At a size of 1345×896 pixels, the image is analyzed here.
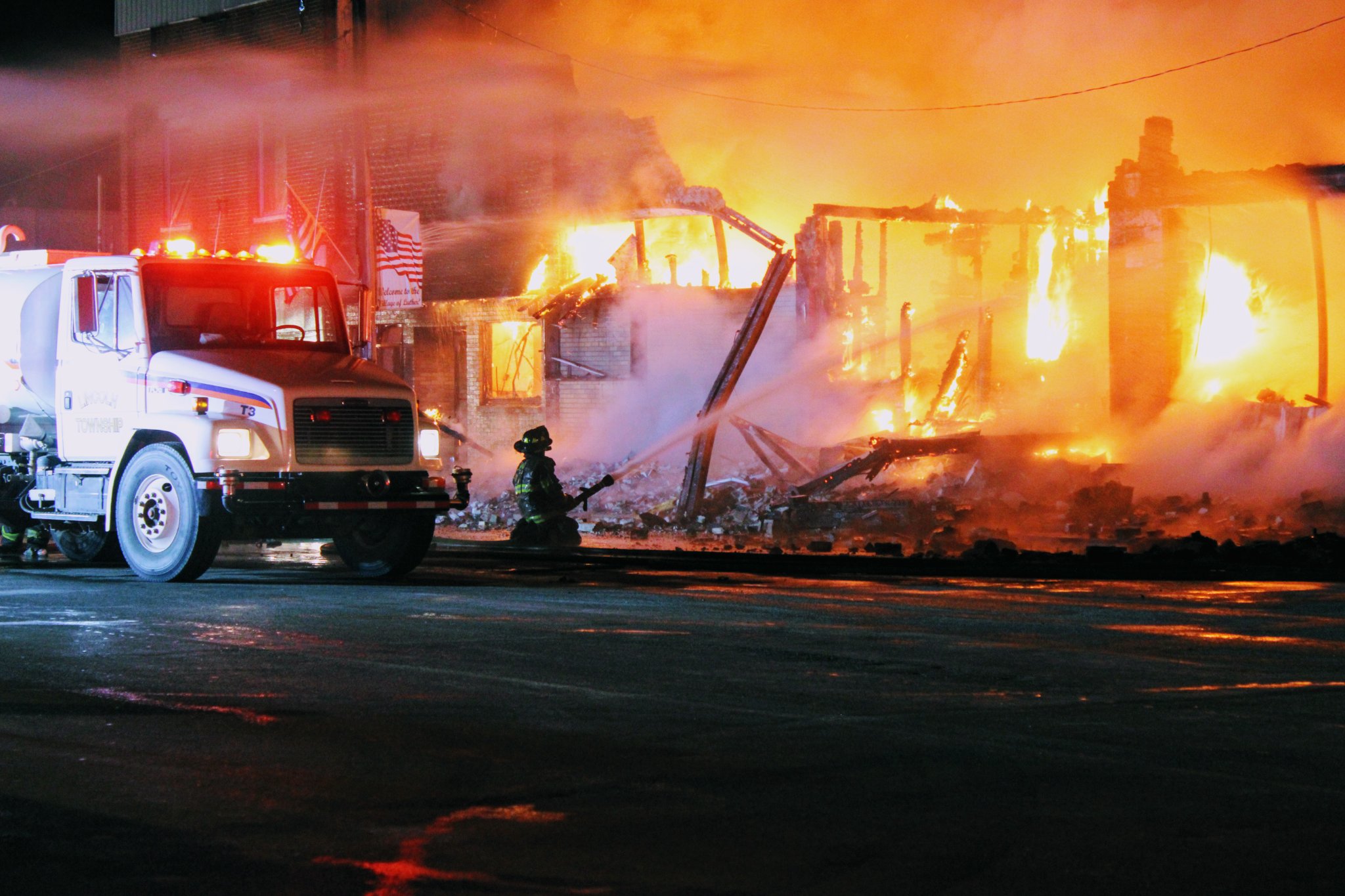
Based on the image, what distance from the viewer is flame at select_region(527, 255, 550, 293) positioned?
29031 millimetres

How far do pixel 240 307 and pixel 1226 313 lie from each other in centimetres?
1505

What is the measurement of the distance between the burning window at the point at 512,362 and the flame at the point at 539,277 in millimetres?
732

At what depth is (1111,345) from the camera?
20.8 metres

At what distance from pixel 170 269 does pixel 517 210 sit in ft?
60.1

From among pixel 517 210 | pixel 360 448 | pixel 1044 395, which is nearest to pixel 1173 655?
pixel 360 448

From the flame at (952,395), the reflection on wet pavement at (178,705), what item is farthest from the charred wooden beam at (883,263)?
the reflection on wet pavement at (178,705)

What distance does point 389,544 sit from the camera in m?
13.0

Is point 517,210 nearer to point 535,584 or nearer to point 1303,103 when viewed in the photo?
point 1303,103

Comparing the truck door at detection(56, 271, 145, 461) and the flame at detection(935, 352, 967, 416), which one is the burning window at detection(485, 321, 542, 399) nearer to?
the flame at detection(935, 352, 967, 416)

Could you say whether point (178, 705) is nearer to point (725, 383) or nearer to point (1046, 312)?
point (725, 383)

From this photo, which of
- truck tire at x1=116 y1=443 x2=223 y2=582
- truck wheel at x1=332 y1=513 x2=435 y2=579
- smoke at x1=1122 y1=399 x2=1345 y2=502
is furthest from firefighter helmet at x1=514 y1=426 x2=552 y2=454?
smoke at x1=1122 y1=399 x2=1345 y2=502

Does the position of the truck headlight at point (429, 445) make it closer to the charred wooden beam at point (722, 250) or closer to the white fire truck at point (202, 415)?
the white fire truck at point (202, 415)

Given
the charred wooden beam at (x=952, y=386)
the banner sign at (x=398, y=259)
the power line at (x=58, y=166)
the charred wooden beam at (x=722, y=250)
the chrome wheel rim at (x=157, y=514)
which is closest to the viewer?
the chrome wheel rim at (x=157, y=514)

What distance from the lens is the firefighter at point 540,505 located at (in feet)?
51.1
